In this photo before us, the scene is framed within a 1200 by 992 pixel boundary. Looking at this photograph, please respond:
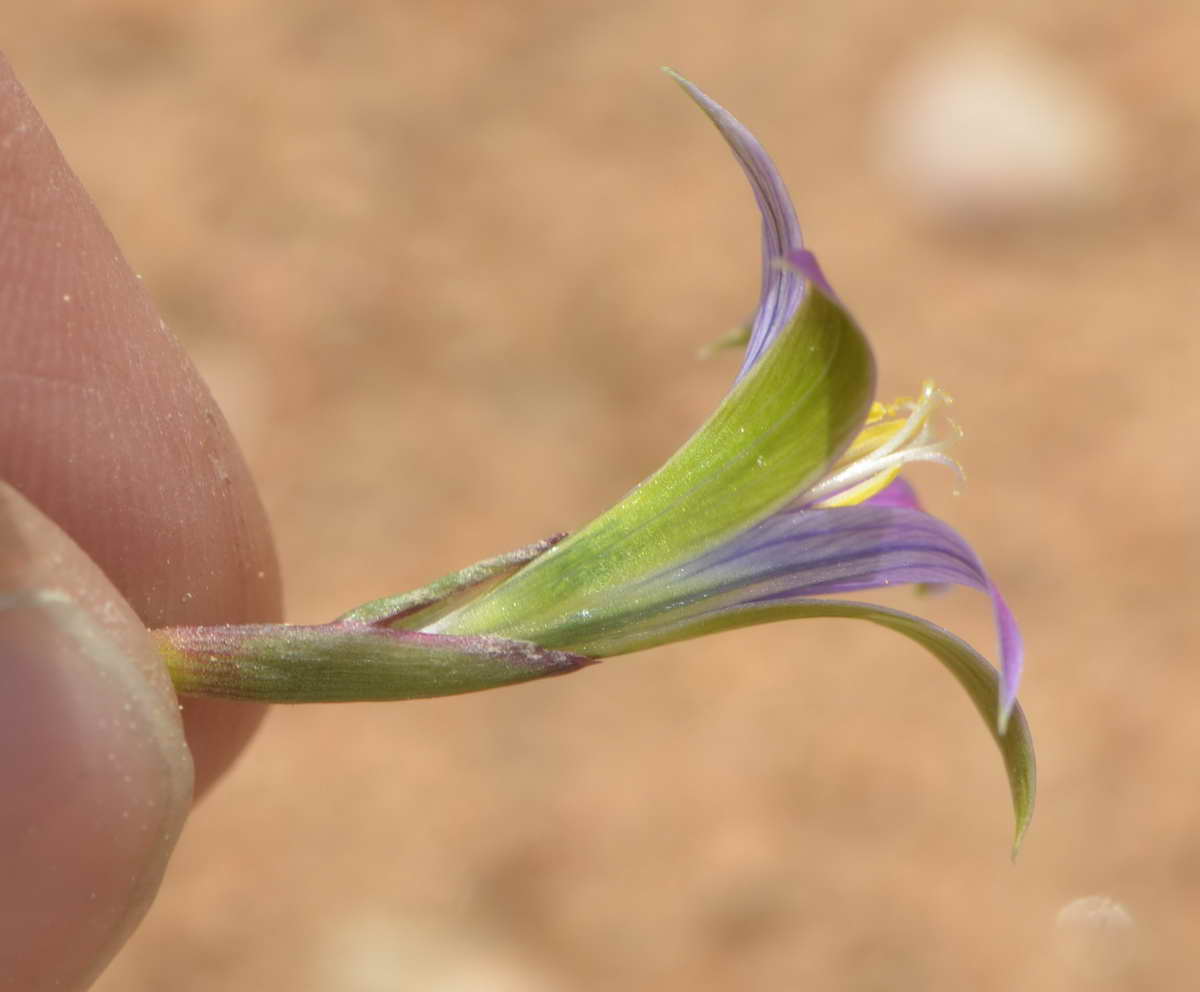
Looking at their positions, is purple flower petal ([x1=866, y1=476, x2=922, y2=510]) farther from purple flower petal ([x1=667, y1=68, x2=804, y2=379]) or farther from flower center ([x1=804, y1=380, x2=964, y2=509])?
purple flower petal ([x1=667, y1=68, x2=804, y2=379])

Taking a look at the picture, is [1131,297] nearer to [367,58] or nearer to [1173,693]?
[1173,693]

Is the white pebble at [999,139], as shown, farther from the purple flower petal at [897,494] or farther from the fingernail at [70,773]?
the fingernail at [70,773]

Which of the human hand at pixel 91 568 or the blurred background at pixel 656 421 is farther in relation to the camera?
the blurred background at pixel 656 421

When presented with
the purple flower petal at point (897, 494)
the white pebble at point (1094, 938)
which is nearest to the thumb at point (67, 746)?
the purple flower petal at point (897, 494)

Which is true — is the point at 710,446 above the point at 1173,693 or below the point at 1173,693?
above

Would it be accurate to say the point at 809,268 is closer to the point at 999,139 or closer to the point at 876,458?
the point at 876,458

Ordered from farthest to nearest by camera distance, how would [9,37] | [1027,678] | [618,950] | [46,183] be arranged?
[9,37] → [1027,678] → [618,950] → [46,183]

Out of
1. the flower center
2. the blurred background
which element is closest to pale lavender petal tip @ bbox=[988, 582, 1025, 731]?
the flower center

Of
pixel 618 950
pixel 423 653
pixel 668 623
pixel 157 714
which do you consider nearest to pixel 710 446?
pixel 668 623
